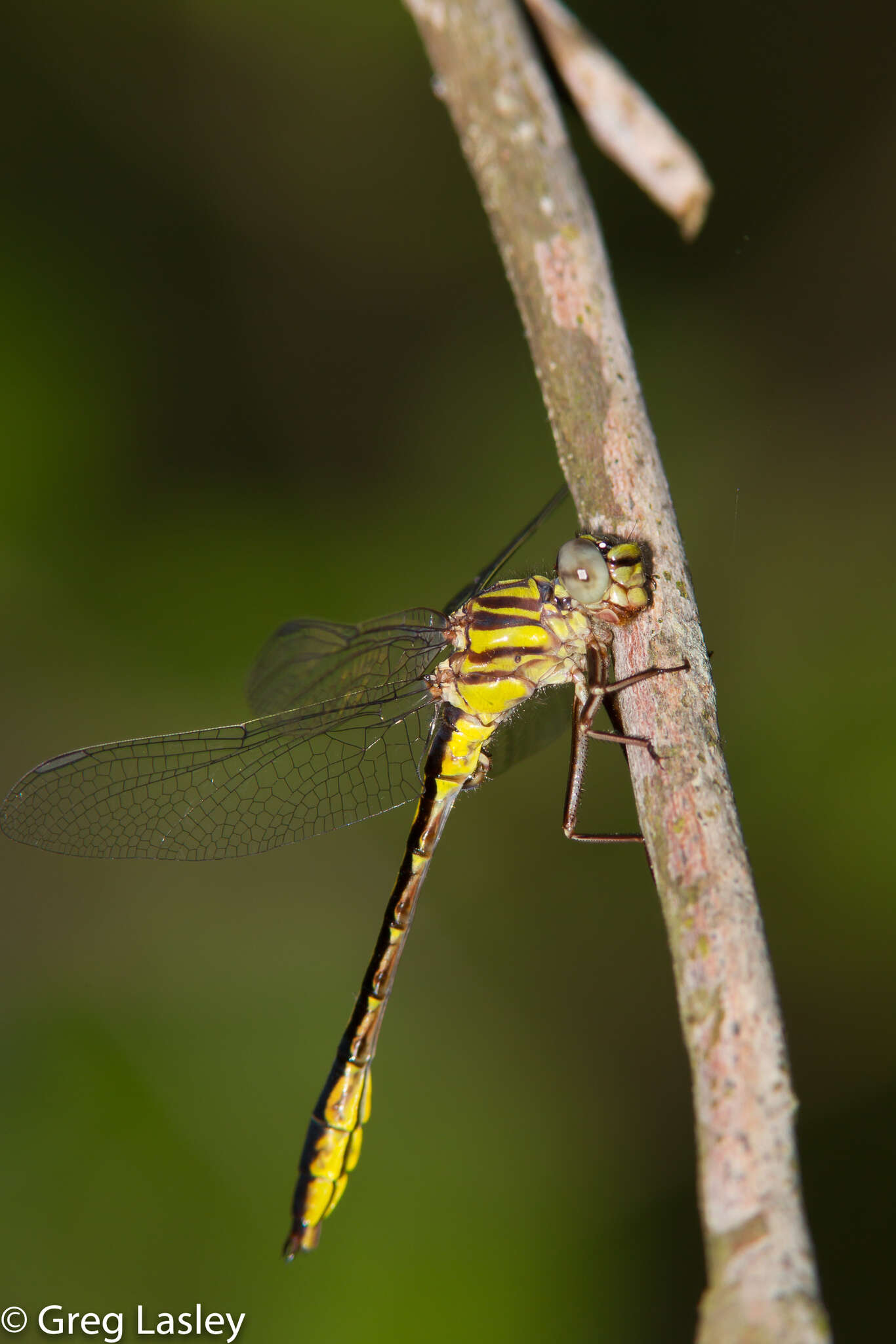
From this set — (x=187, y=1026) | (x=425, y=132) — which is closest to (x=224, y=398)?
(x=425, y=132)

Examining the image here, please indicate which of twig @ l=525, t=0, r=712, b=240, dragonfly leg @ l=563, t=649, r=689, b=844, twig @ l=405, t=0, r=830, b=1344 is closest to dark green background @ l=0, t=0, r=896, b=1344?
dragonfly leg @ l=563, t=649, r=689, b=844

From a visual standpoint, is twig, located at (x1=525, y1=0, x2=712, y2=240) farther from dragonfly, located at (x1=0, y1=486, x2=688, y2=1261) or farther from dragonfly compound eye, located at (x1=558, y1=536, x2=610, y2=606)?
dragonfly, located at (x1=0, y1=486, x2=688, y2=1261)

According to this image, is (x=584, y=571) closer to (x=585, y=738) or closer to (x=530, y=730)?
(x=585, y=738)

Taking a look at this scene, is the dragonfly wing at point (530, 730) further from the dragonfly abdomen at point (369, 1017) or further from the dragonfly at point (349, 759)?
the dragonfly abdomen at point (369, 1017)

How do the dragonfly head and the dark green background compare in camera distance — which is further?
the dark green background

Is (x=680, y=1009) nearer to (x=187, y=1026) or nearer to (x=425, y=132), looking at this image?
(x=187, y=1026)

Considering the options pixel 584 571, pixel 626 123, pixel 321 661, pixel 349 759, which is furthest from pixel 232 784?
pixel 626 123

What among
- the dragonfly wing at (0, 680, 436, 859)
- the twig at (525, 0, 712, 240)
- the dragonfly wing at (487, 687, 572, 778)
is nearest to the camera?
the twig at (525, 0, 712, 240)
